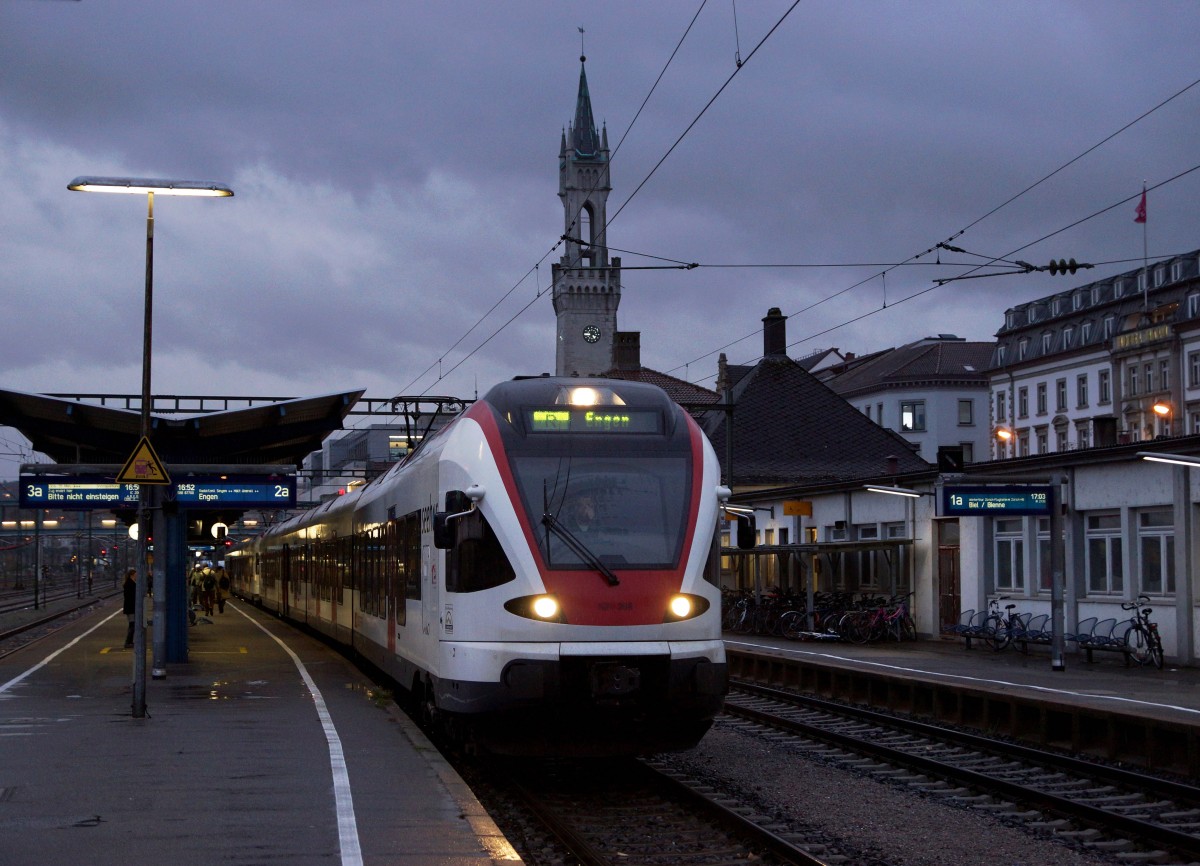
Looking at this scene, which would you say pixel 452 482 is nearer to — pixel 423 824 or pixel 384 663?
pixel 423 824

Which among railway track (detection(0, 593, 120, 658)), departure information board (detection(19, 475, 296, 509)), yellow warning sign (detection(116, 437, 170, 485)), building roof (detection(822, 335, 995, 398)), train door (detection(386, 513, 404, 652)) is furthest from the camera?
building roof (detection(822, 335, 995, 398))

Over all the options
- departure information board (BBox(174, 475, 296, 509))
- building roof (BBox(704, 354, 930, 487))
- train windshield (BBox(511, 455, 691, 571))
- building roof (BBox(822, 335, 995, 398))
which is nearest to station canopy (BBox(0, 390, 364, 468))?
departure information board (BBox(174, 475, 296, 509))

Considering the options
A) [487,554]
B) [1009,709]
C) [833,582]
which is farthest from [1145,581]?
[487,554]

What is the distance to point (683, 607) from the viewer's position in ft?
39.7

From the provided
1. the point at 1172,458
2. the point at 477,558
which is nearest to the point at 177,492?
the point at 477,558

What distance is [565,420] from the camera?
12742mm

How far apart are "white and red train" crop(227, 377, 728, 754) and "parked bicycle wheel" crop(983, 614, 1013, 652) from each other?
53.6ft

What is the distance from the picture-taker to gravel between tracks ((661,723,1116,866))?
10117 millimetres

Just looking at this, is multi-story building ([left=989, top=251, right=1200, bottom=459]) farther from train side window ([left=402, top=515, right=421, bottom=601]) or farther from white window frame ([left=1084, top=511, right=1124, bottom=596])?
train side window ([left=402, top=515, right=421, bottom=601])

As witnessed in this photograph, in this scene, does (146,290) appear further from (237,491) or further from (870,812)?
(870,812)

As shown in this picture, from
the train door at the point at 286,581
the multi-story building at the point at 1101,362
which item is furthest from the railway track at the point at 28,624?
the multi-story building at the point at 1101,362

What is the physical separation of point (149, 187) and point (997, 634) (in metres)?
18.0

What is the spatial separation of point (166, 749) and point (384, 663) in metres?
4.37

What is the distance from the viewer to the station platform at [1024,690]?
14641 millimetres
